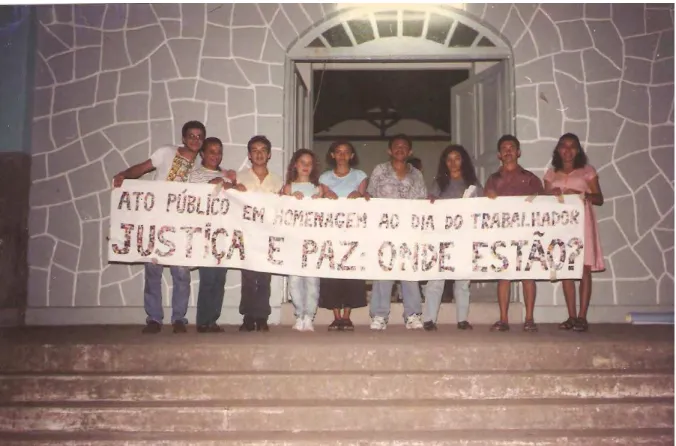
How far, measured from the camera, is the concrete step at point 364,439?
306 centimetres

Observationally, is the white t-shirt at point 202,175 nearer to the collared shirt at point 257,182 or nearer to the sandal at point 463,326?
the collared shirt at point 257,182

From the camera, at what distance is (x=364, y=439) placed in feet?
10.1

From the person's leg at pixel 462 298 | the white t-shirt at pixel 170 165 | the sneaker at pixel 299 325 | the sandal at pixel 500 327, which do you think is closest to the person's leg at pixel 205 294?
the sneaker at pixel 299 325

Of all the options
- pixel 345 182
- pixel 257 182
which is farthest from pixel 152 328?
pixel 345 182

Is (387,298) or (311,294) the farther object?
(387,298)

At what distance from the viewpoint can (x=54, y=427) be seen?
10.8 ft

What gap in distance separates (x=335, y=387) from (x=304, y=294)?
121cm

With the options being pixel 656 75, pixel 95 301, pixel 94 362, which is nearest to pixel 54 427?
pixel 94 362

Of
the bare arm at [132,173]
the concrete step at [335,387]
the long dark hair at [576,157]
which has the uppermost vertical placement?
the long dark hair at [576,157]

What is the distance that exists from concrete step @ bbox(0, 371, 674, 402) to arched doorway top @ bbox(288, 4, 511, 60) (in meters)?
3.39

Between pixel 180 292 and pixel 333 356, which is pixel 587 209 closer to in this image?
pixel 333 356

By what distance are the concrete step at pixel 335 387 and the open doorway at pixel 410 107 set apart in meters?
2.10

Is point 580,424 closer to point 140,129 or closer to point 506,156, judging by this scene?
point 506,156

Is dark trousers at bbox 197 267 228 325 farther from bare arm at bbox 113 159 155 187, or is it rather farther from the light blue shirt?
the light blue shirt
